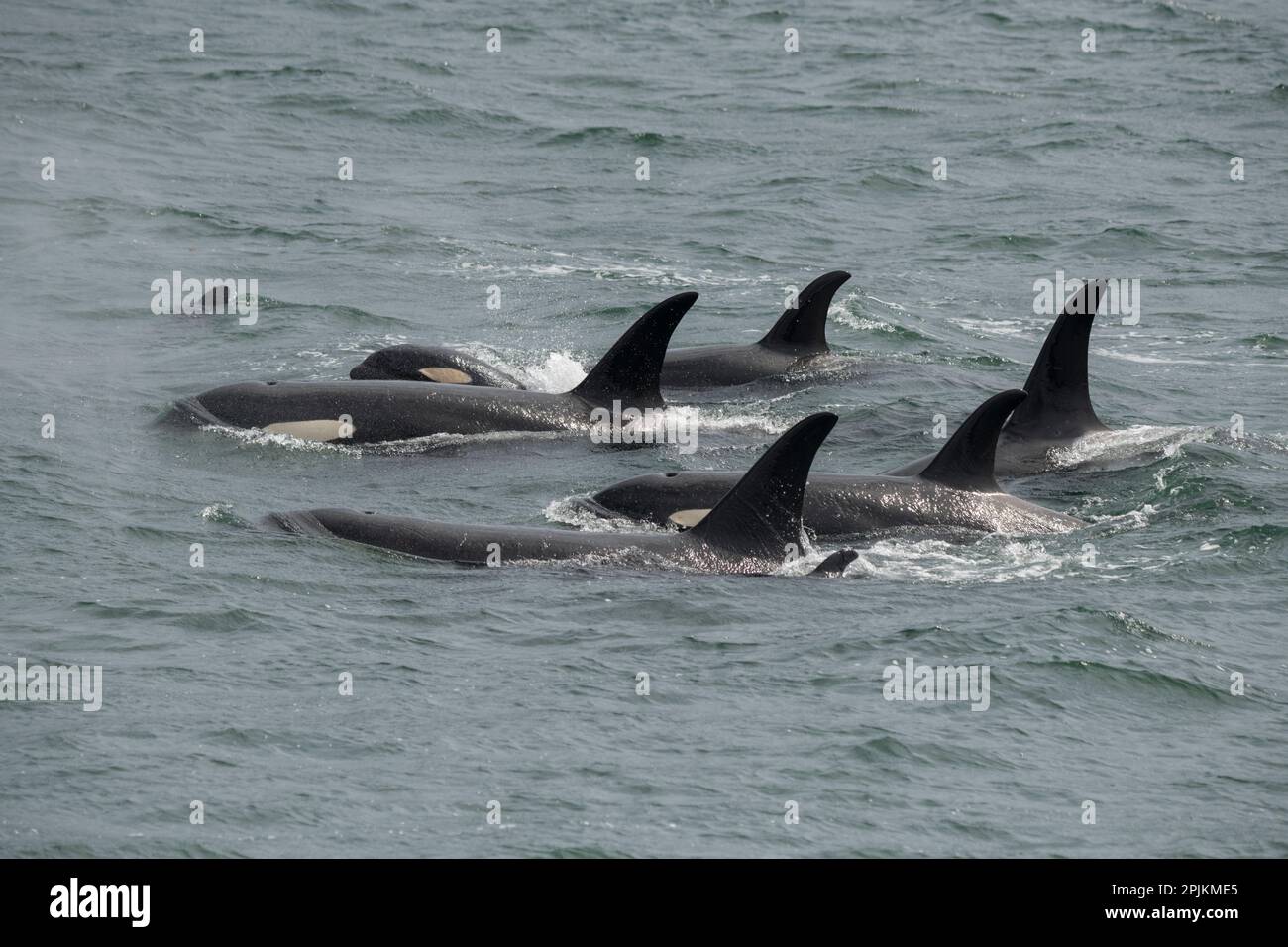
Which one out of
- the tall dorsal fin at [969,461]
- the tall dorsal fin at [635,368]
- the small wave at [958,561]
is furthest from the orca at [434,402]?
the small wave at [958,561]

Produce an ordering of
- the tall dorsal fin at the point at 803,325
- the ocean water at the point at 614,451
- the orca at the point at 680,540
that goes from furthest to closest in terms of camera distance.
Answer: the tall dorsal fin at the point at 803,325
the orca at the point at 680,540
the ocean water at the point at 614,451

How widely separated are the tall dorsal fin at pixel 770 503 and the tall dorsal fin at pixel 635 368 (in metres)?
4.69

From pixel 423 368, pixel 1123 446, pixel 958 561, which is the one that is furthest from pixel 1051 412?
pixel 423 368

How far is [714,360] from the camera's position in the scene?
22953 millimetres

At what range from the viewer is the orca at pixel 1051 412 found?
64.1ft

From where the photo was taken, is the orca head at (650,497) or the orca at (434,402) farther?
the orca at (434,402)

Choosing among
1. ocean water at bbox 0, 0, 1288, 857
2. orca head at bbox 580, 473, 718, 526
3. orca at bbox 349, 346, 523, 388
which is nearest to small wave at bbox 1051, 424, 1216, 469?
ocean water at bbox 0, 0, 1288, 857

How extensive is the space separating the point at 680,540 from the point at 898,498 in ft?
8.12

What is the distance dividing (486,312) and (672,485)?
976cm

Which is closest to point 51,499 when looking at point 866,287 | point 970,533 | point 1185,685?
point 970,533

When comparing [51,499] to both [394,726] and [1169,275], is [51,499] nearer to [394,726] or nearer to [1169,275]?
[394,726]

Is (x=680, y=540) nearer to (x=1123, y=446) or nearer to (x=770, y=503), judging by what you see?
(x=770, y=503)

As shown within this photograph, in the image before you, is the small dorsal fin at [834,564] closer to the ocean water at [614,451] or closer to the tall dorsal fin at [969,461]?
the ocean water at [614,451]

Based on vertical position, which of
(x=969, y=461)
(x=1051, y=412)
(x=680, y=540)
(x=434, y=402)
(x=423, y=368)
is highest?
(x=423, y=368)
